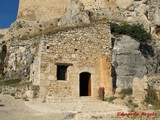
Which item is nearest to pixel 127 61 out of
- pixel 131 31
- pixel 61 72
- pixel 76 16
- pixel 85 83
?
pixel 131 31

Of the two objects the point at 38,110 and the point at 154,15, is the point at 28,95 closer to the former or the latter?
the point at 38,110

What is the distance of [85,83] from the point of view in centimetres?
2108

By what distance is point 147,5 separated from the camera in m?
29.6

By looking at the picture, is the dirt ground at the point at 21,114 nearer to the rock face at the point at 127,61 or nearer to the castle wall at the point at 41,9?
the rock face at the point at 127,61

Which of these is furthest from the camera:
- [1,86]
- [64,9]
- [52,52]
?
[64,9]

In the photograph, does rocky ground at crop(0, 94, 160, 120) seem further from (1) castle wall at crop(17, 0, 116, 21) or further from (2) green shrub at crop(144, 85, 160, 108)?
(1) castle wall at crop(17, 0, 116, 21)

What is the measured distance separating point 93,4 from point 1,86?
13556mm

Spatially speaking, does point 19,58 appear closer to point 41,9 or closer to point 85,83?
point 85,83

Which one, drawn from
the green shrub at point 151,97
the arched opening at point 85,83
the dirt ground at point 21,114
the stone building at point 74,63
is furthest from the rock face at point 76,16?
the dirt ground at point 21,114

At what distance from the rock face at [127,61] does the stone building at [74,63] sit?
1.20m

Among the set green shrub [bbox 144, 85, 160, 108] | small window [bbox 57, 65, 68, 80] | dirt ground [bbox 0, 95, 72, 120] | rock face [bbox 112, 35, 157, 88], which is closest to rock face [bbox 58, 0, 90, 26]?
rock face [bbox 112, 35, 157, 88]

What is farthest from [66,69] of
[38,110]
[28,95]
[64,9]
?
[64,9]

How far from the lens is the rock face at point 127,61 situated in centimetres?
2173

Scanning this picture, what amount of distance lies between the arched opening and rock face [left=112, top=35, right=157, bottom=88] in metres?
2.36
